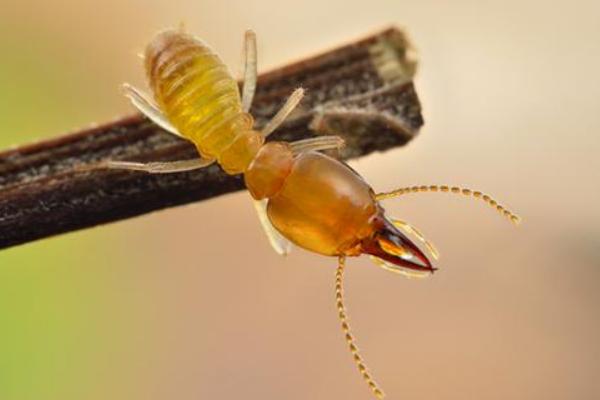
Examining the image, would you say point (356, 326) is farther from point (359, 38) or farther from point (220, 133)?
point (359, 38)

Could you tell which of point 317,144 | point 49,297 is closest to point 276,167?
point 317,144

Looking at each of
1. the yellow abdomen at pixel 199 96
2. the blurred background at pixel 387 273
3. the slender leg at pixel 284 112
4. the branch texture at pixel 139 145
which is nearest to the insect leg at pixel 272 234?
the yellow abdomen at pixel 199 96

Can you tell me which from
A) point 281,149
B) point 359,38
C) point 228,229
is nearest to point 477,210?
point 228,229

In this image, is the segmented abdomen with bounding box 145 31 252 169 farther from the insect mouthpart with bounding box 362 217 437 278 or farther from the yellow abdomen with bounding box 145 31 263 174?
the insect mouthpart with bounding box 362 217 437 278

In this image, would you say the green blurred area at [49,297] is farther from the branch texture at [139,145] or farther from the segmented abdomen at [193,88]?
the branch texture at [139,145]

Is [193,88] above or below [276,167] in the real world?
above

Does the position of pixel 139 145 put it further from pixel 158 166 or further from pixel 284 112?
pixel 284 112
